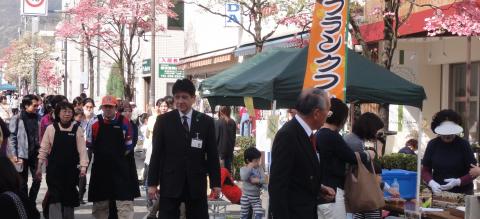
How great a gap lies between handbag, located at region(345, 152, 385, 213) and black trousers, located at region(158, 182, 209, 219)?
166cm

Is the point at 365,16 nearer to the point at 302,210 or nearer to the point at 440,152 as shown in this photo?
the point at 440,152

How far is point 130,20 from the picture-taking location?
32.9m

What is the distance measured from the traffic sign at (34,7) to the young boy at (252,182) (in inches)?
1168

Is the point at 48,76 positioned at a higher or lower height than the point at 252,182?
higher

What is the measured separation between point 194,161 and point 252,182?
269 centimetres

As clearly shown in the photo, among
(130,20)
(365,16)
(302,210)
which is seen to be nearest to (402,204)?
(302,210)

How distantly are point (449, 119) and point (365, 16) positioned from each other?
1140 cm

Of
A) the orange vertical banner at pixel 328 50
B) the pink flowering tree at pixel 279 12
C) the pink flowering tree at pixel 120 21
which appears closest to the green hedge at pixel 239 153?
the pink flowering tree at pixel 279 12

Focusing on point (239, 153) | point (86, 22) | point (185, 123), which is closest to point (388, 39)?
point (239, 153)

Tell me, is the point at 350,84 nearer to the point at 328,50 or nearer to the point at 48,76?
the point at 328,50

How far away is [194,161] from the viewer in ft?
26.4

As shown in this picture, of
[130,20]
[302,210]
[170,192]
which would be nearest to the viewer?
[302,210]

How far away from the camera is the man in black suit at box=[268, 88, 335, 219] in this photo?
5.73m

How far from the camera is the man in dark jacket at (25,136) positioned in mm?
12062
